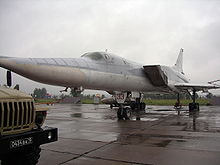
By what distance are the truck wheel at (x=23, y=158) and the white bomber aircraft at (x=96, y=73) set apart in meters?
2.32

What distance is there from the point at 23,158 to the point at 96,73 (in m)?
6.11

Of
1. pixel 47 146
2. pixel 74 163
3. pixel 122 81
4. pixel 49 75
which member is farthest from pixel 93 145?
pixel 122 81

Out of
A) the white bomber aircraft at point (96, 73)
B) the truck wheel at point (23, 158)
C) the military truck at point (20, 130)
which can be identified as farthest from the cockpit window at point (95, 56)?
the truck wheel at point (23, 158)

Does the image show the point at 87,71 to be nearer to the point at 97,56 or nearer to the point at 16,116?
the point at 97,56

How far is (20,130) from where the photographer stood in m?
3.41

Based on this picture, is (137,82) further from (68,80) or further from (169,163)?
(169,163)

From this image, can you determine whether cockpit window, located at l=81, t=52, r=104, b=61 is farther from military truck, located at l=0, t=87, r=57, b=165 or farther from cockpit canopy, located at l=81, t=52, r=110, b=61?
military truck, located at l=0, t=87, r=57, b=165

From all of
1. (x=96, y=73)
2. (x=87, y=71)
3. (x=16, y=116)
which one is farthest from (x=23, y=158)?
(x=96, y=73)

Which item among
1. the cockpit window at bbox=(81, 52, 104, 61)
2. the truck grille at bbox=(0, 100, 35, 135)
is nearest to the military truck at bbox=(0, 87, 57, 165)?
the truck grille at bbox=(0, 100, 35, 135)

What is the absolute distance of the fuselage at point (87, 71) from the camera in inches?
260

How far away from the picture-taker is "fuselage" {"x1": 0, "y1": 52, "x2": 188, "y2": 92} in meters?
6.60

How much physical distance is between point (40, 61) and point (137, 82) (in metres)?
6.57

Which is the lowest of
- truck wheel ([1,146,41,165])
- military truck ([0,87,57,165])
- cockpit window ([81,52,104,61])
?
truck wheel ([1,146,41,165])

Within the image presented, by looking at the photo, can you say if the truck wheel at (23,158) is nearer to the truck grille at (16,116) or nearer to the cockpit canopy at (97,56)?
the truck grille at (16,116)
